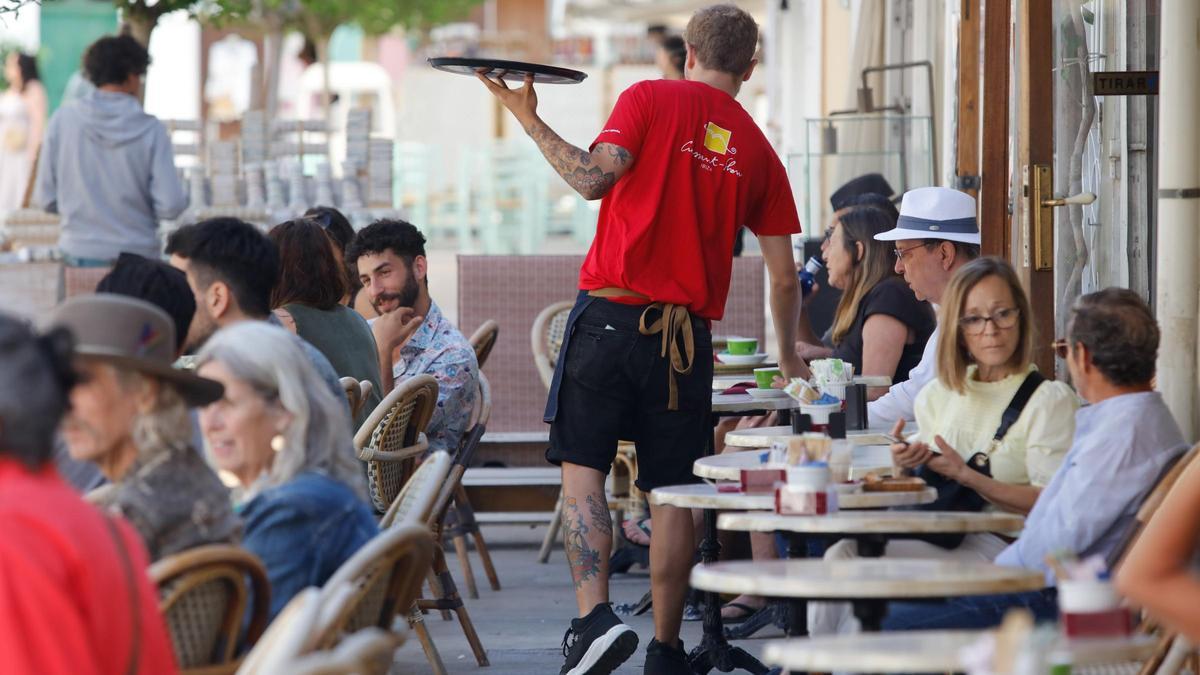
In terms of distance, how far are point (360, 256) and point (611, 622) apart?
170 cm

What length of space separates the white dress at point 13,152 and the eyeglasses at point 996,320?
11.2m

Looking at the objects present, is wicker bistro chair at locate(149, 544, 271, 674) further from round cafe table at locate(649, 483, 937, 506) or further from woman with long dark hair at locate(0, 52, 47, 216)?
woman with long dark hair at locate(0, 52, 47, 216)

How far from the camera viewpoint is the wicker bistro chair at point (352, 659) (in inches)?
89.0

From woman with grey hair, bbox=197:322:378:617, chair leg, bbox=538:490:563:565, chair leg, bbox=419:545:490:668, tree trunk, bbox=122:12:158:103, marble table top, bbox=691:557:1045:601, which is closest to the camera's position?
marble table top, bbox=691:557:1045:601

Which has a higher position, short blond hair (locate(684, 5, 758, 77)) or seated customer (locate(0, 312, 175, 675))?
short blond hair (locate(684, 5, 758, 77))

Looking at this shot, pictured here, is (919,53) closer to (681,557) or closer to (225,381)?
(681,557)

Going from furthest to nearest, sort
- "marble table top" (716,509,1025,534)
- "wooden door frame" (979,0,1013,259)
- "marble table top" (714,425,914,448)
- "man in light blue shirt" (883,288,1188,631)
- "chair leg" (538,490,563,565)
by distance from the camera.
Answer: "chair leg" (538,490,563,565), "wooden door frame" (979,0,1013,259), "marble table top" (714,425,914,448), "man in light blue shirt" (883,288,1188,631), "marble table top" (716,509,1025,534)

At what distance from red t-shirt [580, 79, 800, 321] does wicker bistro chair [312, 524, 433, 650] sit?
201cm

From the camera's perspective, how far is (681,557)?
4953mm

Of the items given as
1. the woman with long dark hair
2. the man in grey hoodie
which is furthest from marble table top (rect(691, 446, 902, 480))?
the woman with long dark hair

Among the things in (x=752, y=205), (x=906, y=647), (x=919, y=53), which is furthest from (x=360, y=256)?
(x=919, y=53)

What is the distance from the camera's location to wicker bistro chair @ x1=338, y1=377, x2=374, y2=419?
4.62 meters

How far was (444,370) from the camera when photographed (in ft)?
18.5

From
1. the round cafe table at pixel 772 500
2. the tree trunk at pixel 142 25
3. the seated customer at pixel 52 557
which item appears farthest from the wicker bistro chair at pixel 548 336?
the seated customer at pixel 52 557
